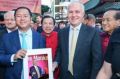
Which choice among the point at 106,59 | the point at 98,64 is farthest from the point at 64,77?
the point at 106,59

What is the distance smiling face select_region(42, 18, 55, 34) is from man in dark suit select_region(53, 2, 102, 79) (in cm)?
90

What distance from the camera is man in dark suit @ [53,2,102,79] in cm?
477

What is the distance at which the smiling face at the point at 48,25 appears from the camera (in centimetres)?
586

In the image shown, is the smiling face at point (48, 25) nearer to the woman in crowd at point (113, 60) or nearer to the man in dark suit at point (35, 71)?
the man in dark suit at point (35, 71)

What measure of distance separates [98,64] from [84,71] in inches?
8.4

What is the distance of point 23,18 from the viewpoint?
4699 millimetres

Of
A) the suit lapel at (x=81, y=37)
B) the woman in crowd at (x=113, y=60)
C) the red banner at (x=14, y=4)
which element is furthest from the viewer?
the red banner at (x=14, y=4)

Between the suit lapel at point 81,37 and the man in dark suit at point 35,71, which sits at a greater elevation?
the suit lapel at point 81,37

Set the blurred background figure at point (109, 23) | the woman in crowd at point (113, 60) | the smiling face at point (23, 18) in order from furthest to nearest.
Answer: the blurred background figure at point (109, 23) → the smiling face at point (23, 18) → the woman in crowd at point (113, 60)

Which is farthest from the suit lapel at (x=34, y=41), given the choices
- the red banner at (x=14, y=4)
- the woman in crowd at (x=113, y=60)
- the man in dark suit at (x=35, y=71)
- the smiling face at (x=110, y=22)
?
the red banner at (x=14, y=4)

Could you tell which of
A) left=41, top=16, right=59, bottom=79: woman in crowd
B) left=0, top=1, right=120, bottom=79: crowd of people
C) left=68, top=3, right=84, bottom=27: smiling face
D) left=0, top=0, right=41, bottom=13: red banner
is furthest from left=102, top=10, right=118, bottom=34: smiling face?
left=0, top=0, right=41, bottom=13: red banner

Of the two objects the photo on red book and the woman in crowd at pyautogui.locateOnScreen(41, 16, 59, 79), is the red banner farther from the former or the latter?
the photo on red book

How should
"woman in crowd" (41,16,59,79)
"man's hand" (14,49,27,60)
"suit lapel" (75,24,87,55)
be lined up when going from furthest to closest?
"woman in crowd" (41,16,59,79) → "suit lapel" (75,24,87,55) → "man's hand" (14,49,27,60)

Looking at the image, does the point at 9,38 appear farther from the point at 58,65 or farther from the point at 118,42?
the point at 118,42
